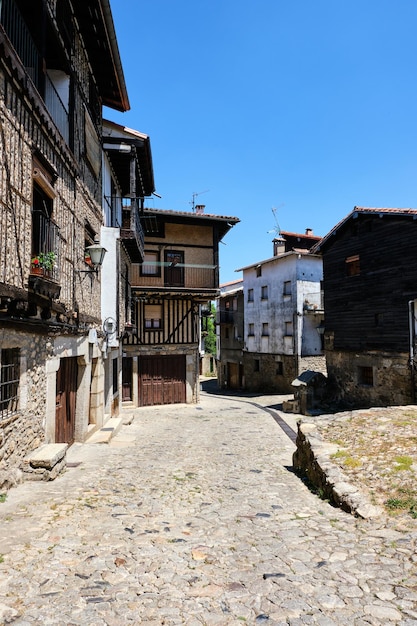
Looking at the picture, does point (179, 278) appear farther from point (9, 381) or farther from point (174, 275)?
point (9, 381)

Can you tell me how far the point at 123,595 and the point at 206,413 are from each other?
16.1m

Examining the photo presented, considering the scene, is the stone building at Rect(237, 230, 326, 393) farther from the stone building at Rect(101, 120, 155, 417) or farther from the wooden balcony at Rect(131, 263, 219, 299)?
the stone building at Rect(101, 120, 155, 417)

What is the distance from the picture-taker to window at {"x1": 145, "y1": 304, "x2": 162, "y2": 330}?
2209cm

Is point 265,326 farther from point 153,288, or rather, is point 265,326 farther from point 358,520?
point 358,520

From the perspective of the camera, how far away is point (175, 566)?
4531 mm

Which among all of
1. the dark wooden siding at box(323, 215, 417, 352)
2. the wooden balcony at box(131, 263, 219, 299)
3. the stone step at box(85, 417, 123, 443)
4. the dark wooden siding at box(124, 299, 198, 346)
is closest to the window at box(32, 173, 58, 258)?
the stone step at box(85, 417, 123, 443)

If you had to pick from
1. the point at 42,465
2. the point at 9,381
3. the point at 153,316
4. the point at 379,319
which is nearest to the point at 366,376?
the point at 379,319

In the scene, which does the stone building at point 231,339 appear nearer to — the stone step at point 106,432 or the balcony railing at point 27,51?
the stone step at point 106,432

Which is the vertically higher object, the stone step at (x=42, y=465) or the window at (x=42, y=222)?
the window at (x=42, y=222)

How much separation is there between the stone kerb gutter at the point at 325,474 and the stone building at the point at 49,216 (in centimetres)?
503

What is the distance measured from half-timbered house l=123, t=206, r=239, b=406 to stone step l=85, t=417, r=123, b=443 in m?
7.38

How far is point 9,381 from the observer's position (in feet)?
21.6

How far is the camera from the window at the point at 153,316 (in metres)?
22.1

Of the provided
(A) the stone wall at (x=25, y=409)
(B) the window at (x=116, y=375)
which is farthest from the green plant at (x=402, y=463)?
(B) the window at (x=116, y=375)
